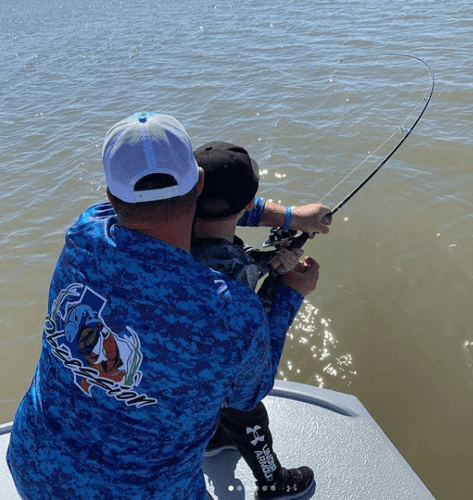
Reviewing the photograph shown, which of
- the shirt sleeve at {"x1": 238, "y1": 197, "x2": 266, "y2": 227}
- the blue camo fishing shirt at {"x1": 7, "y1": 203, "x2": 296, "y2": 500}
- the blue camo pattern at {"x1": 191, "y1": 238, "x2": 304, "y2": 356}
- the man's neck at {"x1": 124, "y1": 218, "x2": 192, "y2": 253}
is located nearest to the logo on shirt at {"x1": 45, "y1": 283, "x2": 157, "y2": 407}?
the blue camo fishing shirt at {"x1": 7, "y1": 203, "x2": 296, "y2": 500}

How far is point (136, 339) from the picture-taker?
51.9 inches

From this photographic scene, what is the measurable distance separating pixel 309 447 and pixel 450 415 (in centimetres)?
150

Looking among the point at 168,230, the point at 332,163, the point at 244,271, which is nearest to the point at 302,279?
the point at 244,271

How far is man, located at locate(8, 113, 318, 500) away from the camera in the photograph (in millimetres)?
1320

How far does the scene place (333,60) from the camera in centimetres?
942

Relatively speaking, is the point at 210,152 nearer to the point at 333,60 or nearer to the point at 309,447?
the point at 309,447

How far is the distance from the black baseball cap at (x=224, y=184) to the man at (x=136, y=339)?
16.0 inches

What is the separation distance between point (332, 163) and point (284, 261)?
4.68m

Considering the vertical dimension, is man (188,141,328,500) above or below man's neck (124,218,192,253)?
below

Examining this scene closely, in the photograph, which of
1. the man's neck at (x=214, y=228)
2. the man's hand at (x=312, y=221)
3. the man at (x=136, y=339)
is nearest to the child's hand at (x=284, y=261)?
the man's neck at (x=214, y=228)

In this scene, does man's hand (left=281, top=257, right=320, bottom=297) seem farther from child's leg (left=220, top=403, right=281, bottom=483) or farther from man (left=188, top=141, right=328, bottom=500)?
child's leg (left=220, top=403, right=281, bottom=483)

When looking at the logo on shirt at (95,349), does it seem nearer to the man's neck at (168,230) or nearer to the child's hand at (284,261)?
the man's neck at (168,230)

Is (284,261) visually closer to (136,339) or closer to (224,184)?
(224,184)

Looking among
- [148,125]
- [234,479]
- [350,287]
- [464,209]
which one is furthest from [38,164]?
[148,125]
